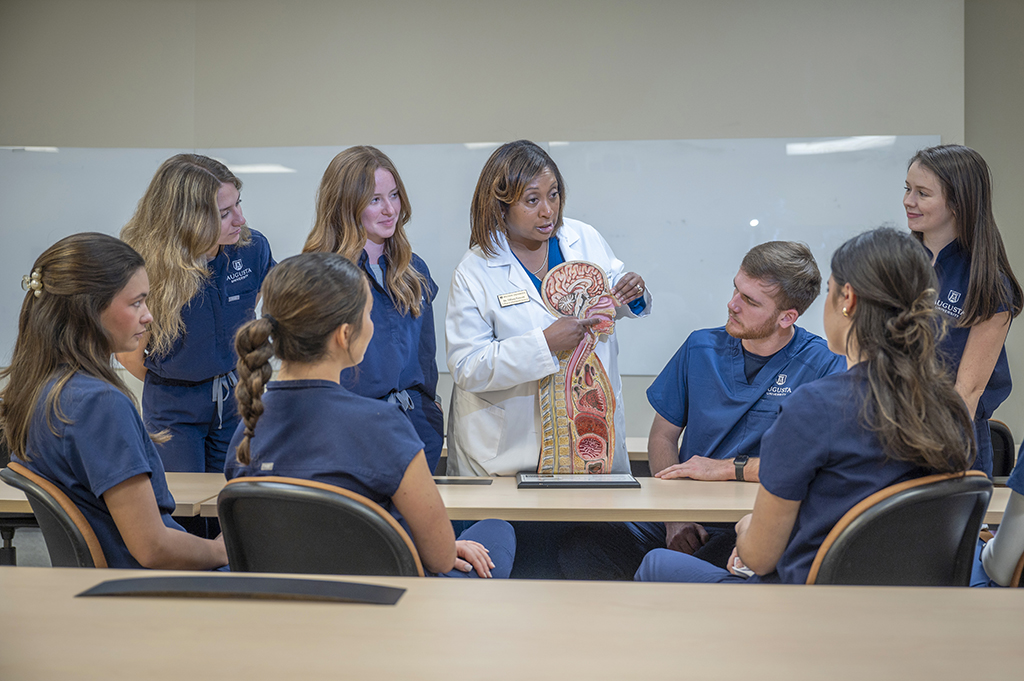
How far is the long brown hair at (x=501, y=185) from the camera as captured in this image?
2.49 meters

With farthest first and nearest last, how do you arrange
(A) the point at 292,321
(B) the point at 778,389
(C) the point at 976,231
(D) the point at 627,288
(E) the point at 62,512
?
1. (D) the point at 627,288
2. (B) the point at 778,389
3. (C) the point at 976,231
4. (A) the point at 292,321
5. (E) the point at 62,512

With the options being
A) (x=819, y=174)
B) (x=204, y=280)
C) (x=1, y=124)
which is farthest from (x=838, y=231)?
(x=1, y=124)

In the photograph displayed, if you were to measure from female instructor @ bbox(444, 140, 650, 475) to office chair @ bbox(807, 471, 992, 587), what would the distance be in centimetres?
122

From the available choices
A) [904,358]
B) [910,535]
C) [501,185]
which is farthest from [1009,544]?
[501,185]

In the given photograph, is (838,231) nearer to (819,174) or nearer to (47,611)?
(819,174)

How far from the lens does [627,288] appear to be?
96.3 inches

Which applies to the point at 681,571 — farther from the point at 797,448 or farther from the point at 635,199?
the point at 635,199

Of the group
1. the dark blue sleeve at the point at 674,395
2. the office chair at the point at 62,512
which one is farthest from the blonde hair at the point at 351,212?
the office chair at the point at 62,512

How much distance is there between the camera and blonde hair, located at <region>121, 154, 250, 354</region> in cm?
247

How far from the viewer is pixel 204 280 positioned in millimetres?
2574

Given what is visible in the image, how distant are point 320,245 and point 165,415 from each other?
0.76 meters

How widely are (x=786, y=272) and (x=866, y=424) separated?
3.69 ft

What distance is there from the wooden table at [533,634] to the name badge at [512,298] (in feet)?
5.02

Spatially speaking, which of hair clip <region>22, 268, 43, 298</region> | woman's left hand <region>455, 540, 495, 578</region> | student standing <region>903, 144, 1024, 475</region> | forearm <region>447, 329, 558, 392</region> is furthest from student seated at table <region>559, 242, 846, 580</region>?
hair clip <region>22, 268, 43, 298</region>
